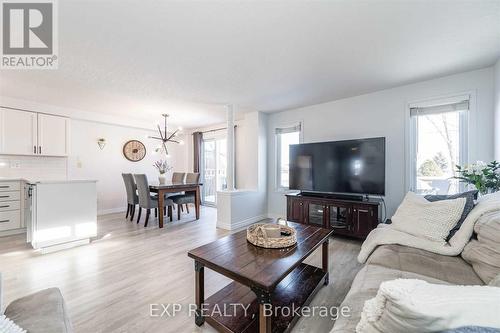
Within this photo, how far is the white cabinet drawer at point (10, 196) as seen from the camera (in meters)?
3.27

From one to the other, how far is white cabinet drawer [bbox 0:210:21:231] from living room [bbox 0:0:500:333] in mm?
23

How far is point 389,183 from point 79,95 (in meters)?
5.27

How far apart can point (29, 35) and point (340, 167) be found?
3940 mm

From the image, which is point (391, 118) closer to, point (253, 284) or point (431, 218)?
point (431, 218)

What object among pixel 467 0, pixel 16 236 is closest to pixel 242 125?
pixel 467 0

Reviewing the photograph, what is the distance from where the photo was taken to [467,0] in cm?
149

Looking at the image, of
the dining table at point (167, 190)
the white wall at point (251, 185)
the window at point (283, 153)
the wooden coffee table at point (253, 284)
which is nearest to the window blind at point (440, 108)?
the window at point (283, 153)

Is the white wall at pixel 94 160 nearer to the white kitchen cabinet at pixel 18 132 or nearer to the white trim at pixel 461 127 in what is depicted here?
the white kitchen cabinet at pixel 18 132

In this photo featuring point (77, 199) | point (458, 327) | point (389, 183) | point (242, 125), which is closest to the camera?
point (458, 327)

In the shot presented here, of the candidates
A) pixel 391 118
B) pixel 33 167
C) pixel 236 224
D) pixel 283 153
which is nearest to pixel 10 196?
pixel 33 167

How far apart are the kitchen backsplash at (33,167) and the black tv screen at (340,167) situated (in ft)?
15.3

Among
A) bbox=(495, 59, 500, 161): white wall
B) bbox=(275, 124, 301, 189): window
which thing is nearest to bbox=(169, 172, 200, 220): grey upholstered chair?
bbox=(275, 124, 301, 189): window

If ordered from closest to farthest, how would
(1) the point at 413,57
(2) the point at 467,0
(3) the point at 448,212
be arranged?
(2) the point at 467,0, (3) the point at 448,212, (1) the point at 413,57

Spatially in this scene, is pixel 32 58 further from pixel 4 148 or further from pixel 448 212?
pixel 448 212
